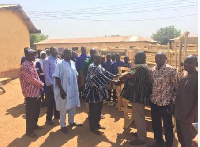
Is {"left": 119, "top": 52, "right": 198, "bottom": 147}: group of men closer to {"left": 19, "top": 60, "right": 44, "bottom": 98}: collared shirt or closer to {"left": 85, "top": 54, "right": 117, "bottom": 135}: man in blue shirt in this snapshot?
{"left": 85, "top": 54, "right": 117, "bottom": 135}: man in blue shirt

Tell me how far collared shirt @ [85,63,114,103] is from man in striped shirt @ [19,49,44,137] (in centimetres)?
101

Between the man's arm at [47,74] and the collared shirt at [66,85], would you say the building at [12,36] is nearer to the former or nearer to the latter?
the man's arm at [47,74]

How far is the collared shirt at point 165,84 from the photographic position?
4.13 meters

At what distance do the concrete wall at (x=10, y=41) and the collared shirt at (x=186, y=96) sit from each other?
36.7 feet

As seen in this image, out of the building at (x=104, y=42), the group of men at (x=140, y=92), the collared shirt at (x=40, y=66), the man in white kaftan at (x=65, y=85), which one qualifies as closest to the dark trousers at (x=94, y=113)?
the group of men at (x=140, y=92)

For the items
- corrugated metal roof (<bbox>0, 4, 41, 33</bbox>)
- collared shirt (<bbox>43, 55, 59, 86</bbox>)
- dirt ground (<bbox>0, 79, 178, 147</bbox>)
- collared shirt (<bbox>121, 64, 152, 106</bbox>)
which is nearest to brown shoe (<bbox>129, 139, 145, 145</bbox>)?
dirt ground (<bbox>0, 79, 178, 147</bbox>)

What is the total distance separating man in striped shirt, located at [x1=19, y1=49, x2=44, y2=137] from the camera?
482cm

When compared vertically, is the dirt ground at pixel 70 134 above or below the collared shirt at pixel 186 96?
below

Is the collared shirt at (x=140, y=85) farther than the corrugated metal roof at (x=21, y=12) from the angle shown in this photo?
No

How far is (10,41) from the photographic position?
13.8 metres

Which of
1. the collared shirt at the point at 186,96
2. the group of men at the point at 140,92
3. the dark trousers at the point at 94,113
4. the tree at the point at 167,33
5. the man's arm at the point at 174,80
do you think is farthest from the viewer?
the tree at the point at 167,33

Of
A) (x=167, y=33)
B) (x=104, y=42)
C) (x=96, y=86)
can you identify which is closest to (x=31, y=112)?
(x=96, y=86)

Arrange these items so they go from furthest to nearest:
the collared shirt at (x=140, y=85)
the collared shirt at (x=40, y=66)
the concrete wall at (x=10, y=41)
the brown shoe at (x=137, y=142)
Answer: the concrete wall at (x=10, y=41)
the collared shirt at (x=40, y=66)
the brown shoe at (x=137, y=142)
the collared shirt at (x=140, y=85)

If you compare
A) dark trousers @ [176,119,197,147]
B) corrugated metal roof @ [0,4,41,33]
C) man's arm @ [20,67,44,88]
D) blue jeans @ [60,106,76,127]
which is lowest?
blue jeans @ [60,106,76,127]
